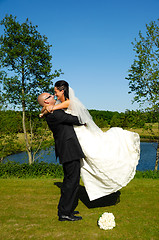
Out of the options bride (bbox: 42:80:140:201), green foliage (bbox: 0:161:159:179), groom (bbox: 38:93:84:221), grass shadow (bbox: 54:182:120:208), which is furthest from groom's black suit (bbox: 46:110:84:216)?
green foliage (bbox: 0:161:159:179)

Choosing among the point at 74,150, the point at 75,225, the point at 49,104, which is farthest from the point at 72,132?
the point at 75,225

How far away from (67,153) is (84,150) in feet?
1.40

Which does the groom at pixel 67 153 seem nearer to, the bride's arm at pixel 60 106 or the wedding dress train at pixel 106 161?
the bride's arm at pixel 60 106

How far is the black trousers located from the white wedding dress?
12.2 inches

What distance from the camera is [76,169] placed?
14.9ft

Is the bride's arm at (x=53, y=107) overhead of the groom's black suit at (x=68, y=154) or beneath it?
overhead

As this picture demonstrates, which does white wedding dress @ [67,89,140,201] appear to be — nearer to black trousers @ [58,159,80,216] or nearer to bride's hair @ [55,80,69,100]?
bride's hair @ [55,80,69,100]

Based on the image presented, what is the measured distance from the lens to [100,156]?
466 cm

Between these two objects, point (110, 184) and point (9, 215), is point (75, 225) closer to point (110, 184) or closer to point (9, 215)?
point (110, 184)

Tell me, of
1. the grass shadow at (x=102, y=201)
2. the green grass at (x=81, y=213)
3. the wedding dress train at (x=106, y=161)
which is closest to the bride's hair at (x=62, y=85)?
the wedding dress train at (x=106, y=161)

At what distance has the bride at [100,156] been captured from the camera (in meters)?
4.63

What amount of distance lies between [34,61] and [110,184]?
8.12 metres

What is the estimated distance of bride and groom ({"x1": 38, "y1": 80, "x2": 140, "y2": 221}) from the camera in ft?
14.5

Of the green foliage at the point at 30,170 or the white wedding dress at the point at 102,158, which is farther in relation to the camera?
the green foliage at the point at 30,170
